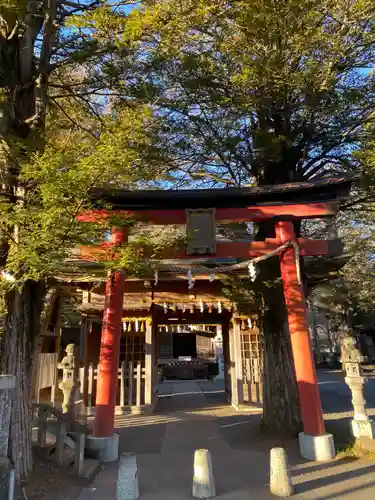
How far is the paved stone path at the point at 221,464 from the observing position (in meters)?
5.50

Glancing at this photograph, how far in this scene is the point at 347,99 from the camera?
8.48 meters

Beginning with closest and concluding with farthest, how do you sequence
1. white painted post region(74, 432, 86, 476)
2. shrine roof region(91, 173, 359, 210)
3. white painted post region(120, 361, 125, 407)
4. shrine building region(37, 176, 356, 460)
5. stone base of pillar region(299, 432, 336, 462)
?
white painted post region(74, 432, 86, 476) < stone base of pillar region(299, 432, 336, 462) < shrine building region(37, 176, 356, 460) < shrine roof region(91, 173, 359, 210) < white painted post region(120, 361, 125, 407)

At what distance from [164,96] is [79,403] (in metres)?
9.45

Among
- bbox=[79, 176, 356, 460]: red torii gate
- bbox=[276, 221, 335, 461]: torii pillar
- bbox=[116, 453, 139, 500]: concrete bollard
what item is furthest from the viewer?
bbox=[79, 176, 356, 460]: red torii gate

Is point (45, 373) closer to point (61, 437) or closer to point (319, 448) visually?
point (61, 437)

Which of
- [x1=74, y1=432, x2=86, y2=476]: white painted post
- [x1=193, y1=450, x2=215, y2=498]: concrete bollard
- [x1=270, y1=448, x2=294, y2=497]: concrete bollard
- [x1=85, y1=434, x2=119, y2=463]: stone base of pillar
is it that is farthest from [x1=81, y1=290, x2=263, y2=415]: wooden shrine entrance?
[x1=193, y1=450, x2=215, y2=498]: concrete bollard

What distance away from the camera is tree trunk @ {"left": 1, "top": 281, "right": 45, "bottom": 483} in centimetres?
557

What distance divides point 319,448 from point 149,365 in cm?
721

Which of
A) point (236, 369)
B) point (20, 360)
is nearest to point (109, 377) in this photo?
point (20, 360)

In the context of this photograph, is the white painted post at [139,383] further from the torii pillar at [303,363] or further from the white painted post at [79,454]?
the torii pillar at [303,363]

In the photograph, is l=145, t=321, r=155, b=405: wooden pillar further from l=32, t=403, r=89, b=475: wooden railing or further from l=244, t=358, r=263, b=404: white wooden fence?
l=32, t=403, r=89, b=475: wooden railing

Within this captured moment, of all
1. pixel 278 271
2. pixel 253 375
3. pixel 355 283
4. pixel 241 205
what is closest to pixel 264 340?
pixel 278 271

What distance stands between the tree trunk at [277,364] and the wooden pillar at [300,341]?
48 cm

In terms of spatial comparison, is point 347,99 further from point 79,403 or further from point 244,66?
point 79,403
